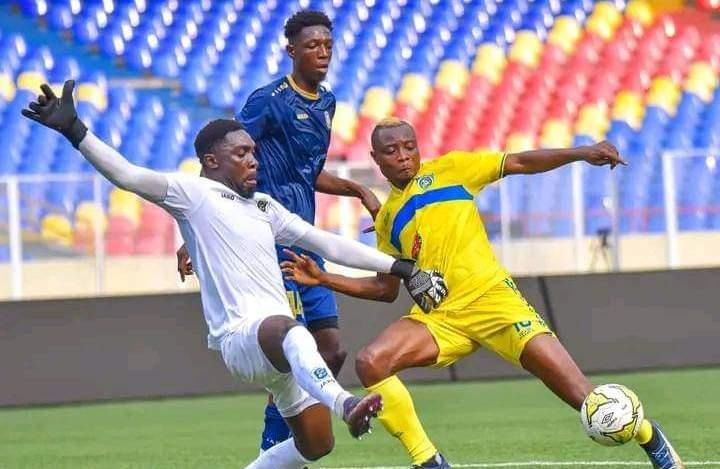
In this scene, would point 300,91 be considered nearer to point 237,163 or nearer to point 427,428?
point 237,163

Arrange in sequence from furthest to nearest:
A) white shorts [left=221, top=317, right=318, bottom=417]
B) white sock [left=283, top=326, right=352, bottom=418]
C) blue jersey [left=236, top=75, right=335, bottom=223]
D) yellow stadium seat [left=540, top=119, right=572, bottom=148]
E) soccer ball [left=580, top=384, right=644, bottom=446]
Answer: yellow stadium seat [left=540, top=119, right=572, bottom=148] < blue jersey [left=236, top=75, right=335, bottom=223] < soccer ball [left=580, top=384, right=644, bottom=446] < white shorts [left=221, top=317, right=318, bottom=417] < white sock [left=283, top=326, right=352, bottom=418]

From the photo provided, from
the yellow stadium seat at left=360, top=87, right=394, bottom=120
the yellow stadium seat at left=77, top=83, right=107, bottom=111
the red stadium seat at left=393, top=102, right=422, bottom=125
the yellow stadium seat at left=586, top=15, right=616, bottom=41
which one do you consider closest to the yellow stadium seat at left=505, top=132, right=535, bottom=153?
the red stadium seat at left=393, top=102, right=422, bottom=125

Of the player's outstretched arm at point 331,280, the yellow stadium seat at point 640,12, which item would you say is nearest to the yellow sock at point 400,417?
the player's outstretched arm at point 331,280

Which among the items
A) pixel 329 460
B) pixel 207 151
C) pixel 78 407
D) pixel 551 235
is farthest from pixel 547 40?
pixel 207 151

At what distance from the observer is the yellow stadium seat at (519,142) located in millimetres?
23922

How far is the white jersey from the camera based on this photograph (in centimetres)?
623

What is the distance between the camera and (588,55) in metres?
26.1

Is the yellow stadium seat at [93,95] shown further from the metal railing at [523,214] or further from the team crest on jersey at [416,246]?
the team crest on jersey at [416,246]

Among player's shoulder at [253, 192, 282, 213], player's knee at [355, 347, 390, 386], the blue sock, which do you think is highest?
player's shoulder at [253, 192, 282, 213]

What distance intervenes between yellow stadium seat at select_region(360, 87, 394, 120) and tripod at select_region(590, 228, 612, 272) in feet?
29.7

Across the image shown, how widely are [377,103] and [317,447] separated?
18462 mm

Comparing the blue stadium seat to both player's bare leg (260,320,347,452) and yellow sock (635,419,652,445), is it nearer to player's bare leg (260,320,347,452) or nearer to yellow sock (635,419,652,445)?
player's bare leg (260,320,347,452)

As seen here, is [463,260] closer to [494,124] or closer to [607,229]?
[607,229]

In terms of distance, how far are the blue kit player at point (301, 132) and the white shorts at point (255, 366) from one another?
4.01 feet
